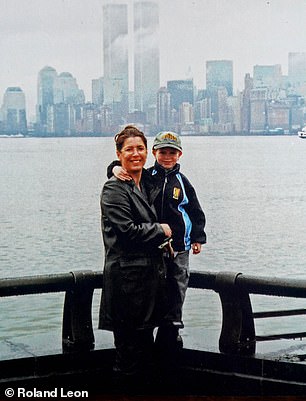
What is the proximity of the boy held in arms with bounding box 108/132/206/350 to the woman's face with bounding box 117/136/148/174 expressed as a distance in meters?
0.15

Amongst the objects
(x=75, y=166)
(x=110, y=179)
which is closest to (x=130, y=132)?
(x=110, y=179)

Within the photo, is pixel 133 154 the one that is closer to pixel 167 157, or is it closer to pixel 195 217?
pixel 167 157

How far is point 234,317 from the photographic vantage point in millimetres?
5422

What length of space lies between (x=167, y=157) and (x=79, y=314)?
3.38 ft

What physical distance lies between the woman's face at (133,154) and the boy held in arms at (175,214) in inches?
5.8

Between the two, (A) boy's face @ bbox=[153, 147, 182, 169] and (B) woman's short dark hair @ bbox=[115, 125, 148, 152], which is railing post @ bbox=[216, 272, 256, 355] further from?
(B) woman's short dark hair @ bbox=[115, 125, 148, 152]

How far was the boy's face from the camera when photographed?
5.29 m

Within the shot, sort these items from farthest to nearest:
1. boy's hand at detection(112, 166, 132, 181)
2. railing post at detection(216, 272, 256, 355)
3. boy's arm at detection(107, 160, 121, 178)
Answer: railing post at detection(216, 272, 256, 355)
boy's arm at detection(107, 160, 121, 178)
boy's hand at detection(112, 166, 132, 181)

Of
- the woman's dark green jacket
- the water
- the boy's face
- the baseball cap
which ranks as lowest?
the water

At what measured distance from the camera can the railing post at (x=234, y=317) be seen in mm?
5383

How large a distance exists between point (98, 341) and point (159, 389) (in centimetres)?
52

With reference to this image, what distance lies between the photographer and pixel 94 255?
97.1 ft

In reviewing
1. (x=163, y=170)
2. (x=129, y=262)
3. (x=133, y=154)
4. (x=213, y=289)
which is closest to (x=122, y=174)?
(x=133, y=154)

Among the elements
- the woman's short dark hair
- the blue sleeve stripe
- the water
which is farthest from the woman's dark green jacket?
the water
